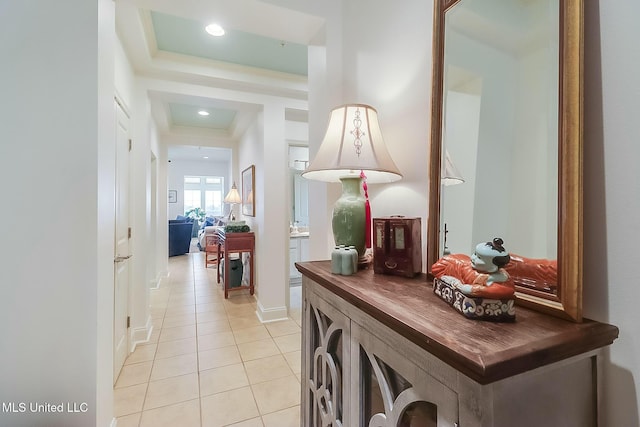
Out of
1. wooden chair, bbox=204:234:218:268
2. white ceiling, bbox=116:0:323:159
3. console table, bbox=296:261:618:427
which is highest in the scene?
white ceiling, bbox=116:0:323:159

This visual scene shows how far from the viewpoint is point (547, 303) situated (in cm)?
64

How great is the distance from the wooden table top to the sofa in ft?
23.6

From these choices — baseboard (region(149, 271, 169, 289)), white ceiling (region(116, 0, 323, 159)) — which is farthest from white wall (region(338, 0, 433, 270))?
baseboard (region(149, 271, 169, 289))

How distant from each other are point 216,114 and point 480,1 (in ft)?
13.5

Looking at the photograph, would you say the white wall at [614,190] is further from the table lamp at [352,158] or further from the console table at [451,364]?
the table lamp at [352,158]

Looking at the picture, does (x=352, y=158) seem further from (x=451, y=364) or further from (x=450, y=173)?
(x=451, y=364)

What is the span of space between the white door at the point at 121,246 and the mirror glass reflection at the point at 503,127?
87.8 inches

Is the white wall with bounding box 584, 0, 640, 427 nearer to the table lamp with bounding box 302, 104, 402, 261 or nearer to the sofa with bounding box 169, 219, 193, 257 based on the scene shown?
the table lamp with bounding box 302, 104, 402, 261

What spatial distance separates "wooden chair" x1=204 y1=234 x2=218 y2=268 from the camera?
5.99 meters

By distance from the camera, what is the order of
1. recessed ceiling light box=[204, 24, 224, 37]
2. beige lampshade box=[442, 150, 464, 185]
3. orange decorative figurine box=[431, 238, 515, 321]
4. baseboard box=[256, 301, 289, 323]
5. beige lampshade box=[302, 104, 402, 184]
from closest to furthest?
1. orange decorative figurine box=[431, 238, 515, 321]
2. beige lampshade box=[442, 150, 464, 185]
3. beige lampshade box=[302, 104, 402, 184]
4. recessed ceiling light box=[204, 24, 224, 37]
5. baseboard box=[256, 301, 289, 323]

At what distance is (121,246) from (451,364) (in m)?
2.49

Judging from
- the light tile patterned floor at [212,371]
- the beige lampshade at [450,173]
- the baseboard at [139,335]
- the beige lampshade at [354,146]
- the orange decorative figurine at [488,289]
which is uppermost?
the beige lampshade at [354,146]

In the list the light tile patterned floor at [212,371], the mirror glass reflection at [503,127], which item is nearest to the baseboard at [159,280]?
the light tile patterned floor at [212,371]

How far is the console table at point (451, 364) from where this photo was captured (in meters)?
0.47
